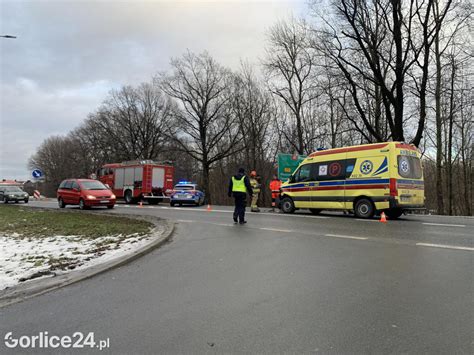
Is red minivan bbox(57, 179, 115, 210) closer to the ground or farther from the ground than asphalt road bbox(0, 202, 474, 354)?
farther from the ground

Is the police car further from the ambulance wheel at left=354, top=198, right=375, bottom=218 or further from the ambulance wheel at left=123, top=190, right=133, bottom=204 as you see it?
the ambulance wheel at left=354, top=198, right=375, bottom=218

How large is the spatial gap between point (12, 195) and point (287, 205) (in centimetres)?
2667

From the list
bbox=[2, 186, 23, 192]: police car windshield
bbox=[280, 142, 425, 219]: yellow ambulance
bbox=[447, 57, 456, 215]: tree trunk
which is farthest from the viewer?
bbox=[2, 186, 23, 192]: police car windshield

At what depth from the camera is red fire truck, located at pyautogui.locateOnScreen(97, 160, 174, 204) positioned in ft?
88.7

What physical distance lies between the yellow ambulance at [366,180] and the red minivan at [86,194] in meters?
10.7

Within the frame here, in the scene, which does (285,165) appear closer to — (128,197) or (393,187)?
(393,187)

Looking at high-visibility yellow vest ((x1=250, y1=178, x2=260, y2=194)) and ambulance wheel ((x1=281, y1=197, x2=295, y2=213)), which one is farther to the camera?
high-visibility yellow vest ((x1=250, y1=178, x2=260, y2=194))

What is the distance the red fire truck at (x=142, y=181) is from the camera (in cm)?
2705

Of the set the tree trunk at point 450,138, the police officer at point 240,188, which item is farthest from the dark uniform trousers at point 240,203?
the tree trunk at point 450,138

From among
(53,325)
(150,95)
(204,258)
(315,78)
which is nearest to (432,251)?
(204,258)

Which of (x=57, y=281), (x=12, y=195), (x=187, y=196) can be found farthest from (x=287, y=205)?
(x=12, y=195)

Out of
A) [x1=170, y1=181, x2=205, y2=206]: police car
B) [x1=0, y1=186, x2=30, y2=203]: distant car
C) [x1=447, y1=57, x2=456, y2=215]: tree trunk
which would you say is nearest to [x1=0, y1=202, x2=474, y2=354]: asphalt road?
[x1=170, y1=181, x2=205, y2=206]: police car

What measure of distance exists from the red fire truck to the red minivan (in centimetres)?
649

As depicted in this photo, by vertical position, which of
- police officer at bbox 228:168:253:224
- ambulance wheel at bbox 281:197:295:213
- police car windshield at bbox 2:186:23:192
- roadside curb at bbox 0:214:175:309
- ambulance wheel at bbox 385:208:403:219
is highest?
police car windshield at bbox 2:186:23:192
